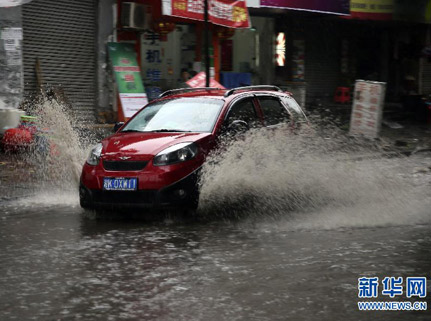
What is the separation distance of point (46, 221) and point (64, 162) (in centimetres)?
351

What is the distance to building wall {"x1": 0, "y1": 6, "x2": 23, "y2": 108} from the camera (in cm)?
1753

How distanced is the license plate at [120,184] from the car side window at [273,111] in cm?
234

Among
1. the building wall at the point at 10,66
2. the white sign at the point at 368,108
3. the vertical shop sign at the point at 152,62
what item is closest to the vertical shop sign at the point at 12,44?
the building wall at the point at 10,66

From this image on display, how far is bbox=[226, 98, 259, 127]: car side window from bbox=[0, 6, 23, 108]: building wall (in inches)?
354

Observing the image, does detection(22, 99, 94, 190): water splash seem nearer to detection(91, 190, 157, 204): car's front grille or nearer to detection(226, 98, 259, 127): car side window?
detection(91, 190, 157, 204): car's front grille

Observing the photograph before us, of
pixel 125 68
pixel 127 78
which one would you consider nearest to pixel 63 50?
pixel 125 68

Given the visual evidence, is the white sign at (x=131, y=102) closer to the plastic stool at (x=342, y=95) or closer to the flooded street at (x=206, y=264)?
the plastic stool at (x=342, y=95)

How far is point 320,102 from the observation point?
28781 mm

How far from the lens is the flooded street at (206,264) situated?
5055 mm

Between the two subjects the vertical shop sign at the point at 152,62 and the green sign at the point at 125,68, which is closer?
the green sign at the point at 125,68

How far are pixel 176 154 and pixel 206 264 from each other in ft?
8.00

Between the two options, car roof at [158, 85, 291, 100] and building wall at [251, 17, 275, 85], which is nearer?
car roof at [158, 85, 291, 100]

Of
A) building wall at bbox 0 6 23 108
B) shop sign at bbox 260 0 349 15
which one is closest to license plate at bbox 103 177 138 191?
building wall at bbox 0 6 23 108

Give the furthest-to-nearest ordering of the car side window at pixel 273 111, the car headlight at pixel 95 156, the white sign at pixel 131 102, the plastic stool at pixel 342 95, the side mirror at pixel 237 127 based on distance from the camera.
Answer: the plastic stool at pixel 342 95, the white sign at pixel 131 102, the car side window at pixel 273 111, the side mirror at pixel 237 127, the car headlight at pixel 95 156
